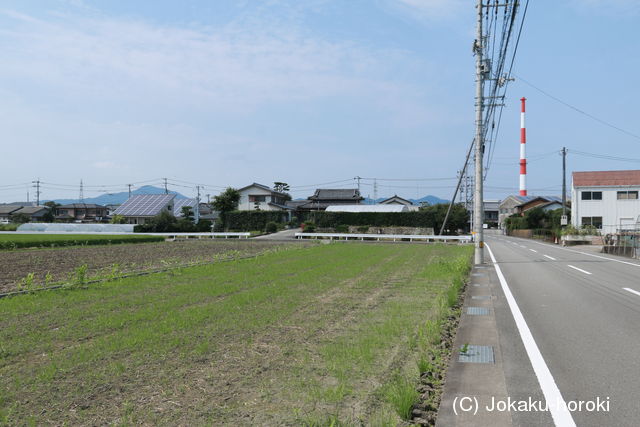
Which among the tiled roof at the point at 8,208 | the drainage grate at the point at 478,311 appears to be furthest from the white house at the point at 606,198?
the tiled roof at the point at 8,208

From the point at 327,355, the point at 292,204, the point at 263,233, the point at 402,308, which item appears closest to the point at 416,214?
the point at 263,233

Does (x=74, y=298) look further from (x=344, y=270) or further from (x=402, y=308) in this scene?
(x=344, y=270)

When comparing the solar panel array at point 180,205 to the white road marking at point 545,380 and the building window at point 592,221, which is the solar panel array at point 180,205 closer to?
the building window at point 592,221

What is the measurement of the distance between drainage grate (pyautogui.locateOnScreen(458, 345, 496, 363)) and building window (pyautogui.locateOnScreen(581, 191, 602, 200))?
43316mm

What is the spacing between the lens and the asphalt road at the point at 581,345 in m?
3.81

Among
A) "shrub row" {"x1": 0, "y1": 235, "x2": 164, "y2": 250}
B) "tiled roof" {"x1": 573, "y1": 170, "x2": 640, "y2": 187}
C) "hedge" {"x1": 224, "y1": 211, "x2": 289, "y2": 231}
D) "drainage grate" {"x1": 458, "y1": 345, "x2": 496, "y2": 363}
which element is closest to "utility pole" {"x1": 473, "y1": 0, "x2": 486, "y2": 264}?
"drainage grate" {"x1": 458, "y1": 345, "x2": 496, "y2": 363}

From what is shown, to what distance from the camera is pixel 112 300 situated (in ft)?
28.9

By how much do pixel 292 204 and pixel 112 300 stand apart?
71.6 meters

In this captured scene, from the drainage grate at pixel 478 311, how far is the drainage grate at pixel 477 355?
2.15 metres

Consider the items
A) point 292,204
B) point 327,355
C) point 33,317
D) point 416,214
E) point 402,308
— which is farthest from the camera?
point 292,204

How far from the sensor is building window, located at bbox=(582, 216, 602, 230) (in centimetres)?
4194

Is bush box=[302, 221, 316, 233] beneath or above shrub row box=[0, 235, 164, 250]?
above

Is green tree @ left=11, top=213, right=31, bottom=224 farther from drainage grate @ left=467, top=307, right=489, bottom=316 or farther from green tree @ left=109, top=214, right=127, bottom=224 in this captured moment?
drainage grate @ left=467, top=307, right=489, bottom=316

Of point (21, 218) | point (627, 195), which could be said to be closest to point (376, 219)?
point (627, 195)
